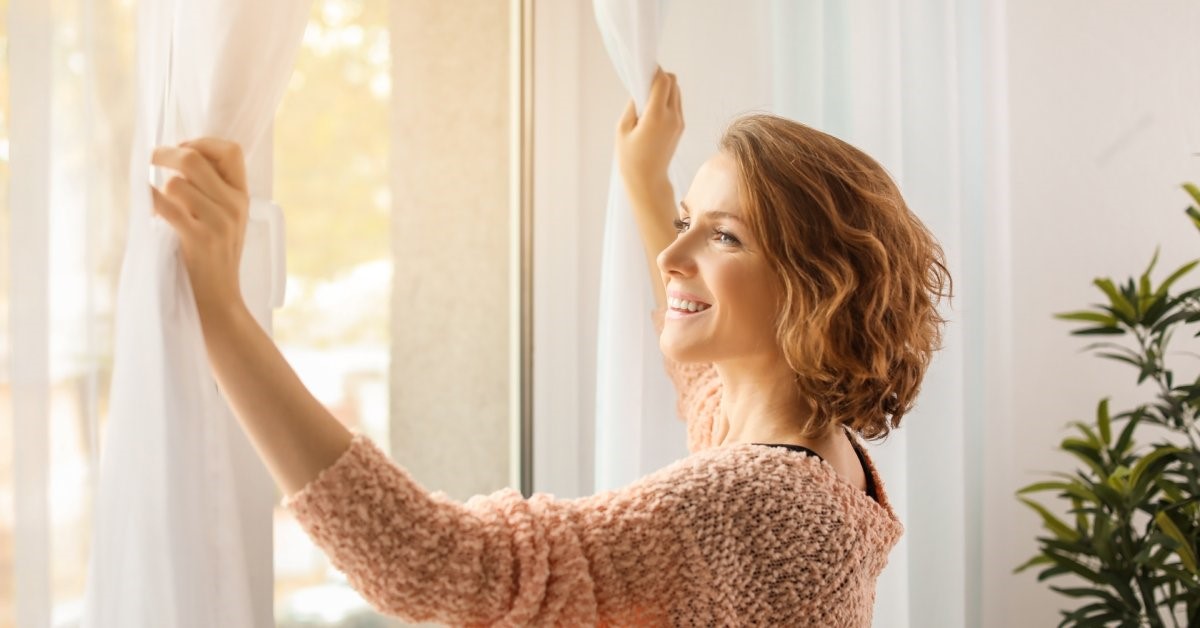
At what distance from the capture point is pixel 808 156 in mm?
1256

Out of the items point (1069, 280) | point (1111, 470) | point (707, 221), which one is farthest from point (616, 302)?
point (1069, 280)

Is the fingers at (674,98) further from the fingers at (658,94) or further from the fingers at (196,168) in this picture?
the fingers at (196,168)

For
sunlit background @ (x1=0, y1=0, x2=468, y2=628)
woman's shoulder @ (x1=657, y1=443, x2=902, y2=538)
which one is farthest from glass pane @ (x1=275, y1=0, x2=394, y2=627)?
woman's shoulder @ (x1=657, y1=443, x2=902, y2=538)

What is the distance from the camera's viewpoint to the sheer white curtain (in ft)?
3.32

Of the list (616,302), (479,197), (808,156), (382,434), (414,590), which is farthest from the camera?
(479,197)

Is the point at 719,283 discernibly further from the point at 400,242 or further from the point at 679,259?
the point at 400,242

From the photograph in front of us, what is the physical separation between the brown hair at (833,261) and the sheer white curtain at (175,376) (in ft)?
1.85

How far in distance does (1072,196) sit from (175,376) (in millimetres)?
2016

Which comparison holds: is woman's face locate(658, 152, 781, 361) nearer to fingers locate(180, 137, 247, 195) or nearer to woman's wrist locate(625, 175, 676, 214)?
woman's wrist locate(625, 175, 676, 214)

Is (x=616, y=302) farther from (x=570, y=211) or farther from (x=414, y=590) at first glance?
(x=414, y=590)

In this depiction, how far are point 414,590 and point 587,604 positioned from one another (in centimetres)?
17

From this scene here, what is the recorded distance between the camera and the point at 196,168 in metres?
1.02

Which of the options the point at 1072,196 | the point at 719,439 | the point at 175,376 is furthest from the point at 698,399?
the point at 1072,196

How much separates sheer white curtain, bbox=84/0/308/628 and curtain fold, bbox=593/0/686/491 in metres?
0.63
